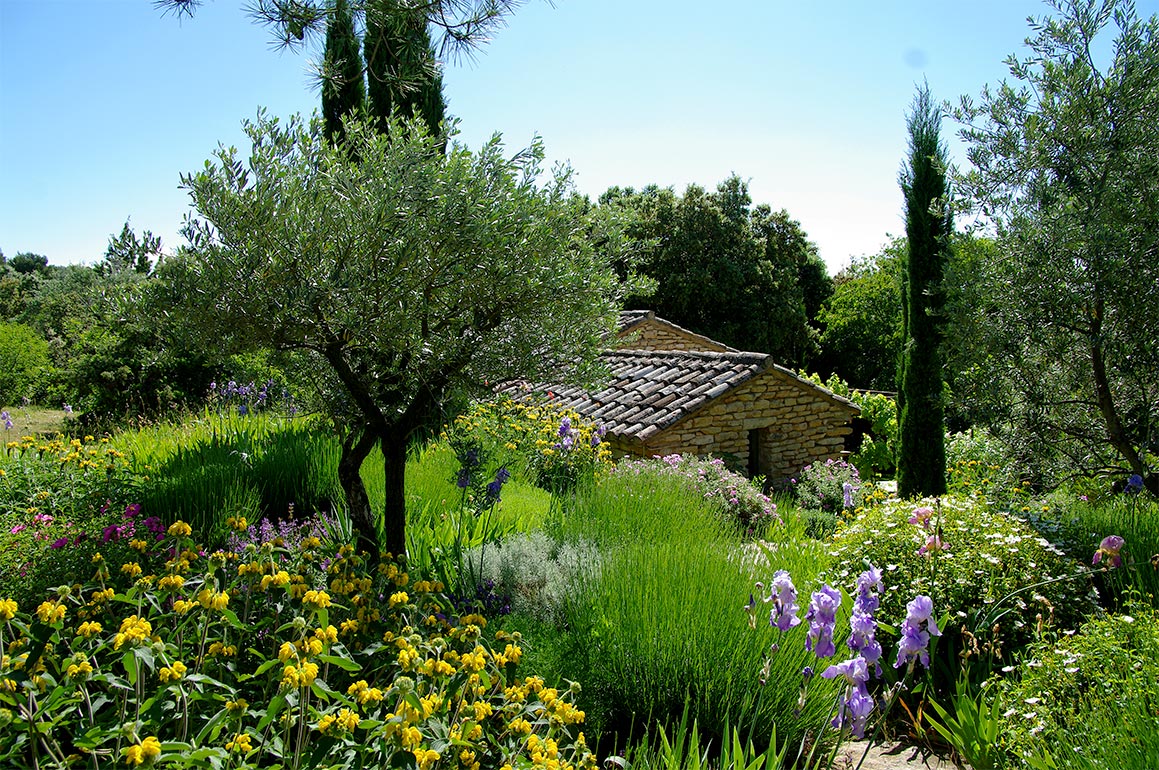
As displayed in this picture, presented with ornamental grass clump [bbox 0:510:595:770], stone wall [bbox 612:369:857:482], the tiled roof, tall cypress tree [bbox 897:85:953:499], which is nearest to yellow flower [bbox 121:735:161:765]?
ornamental grass clump [bbox 0:510:595:770]

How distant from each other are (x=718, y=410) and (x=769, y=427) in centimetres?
146

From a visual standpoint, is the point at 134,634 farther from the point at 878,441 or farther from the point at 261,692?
the point at 878,441

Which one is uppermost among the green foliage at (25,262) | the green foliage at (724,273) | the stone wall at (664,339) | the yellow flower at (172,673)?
the green foliage at (25,262)

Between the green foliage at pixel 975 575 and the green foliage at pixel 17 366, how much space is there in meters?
22.1

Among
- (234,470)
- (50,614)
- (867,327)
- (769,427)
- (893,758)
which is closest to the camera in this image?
(50,614)

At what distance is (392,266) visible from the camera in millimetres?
3650

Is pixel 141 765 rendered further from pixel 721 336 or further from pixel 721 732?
pixel 721 336

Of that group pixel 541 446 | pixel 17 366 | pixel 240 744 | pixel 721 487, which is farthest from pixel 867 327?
pixel 17 366

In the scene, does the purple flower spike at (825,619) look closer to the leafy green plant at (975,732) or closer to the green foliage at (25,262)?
the leafy green plant at (975,732)

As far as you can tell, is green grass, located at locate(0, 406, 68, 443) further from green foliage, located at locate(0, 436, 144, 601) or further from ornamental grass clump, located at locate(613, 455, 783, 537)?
ornamental grass clump, located at locate(613, 455, 783, 537)

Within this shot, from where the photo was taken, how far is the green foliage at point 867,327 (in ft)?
78.2

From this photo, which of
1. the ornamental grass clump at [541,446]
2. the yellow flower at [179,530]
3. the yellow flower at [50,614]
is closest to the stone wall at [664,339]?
the ornamental grass clump at [541,446]

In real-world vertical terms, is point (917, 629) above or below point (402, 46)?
below

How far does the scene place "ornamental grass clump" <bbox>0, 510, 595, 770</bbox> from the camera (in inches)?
70.0
